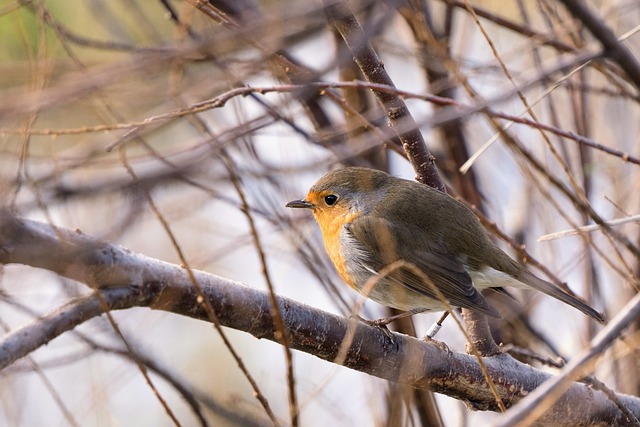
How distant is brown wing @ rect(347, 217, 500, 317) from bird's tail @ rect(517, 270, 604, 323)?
0.92ft

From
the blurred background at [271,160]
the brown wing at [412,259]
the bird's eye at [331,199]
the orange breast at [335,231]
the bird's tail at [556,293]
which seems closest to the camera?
the blurred background at [271,160]

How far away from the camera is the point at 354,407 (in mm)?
5004

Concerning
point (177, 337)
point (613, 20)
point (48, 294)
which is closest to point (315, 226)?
point (48, 294)

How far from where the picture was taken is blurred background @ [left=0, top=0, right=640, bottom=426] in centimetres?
186

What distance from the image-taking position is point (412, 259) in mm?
3836

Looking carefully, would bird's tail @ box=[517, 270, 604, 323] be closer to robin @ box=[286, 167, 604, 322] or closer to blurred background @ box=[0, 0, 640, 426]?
robin @ box=[286, 167, 604, 322]

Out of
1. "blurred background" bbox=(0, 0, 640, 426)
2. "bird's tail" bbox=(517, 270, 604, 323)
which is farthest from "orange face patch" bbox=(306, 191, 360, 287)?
"bird's tail" bbox=(517, 270, 604, 323)

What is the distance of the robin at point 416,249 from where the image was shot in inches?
147

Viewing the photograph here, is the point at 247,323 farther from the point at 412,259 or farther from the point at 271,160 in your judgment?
the point at 271,160

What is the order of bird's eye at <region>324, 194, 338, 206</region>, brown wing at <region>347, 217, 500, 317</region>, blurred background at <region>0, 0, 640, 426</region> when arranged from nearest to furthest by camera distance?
1. blurred background at <region>0, 0, 640, 426</region>
2. brown wing at <region>347, 217, 500, 317</region>
3. bird's eye at <region>324, 194, 338, 206</region>

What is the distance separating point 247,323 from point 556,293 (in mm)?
1668

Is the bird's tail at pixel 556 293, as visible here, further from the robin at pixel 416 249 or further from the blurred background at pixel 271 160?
the blurred background at pixel 271 160

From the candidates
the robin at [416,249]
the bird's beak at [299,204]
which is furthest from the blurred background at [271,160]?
the robin at [416,249]

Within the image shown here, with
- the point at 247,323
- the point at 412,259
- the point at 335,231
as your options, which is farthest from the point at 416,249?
the point at 247,323
